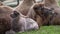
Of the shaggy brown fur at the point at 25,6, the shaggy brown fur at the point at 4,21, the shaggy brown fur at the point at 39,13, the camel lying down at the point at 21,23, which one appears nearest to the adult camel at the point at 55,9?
the shaggy brown fur at the point at 39,13

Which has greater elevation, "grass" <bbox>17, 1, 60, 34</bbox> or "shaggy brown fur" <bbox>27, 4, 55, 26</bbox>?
"shaggy brown fur" <bbox>27, 4, 55, 26</bbox>

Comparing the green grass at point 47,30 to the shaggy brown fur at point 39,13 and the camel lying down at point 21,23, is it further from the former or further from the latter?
the shaggy brown fur at point 39,13

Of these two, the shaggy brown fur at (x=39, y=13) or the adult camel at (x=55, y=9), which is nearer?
the shaggy brown fur at (x=39, y=13)

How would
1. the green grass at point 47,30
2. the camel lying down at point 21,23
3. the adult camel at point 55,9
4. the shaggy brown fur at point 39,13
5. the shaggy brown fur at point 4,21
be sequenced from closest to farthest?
the shaggy brown fur at point 4,21
the camel lying down at point 21,23
the green grass at point 47,30
the shaggy brown fur at point 39,13
the adult camel at point 55,9

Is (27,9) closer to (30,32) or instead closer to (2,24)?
(30,32)

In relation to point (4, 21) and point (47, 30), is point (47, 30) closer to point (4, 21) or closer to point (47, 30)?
point (47, 30)

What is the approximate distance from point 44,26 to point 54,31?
938mm

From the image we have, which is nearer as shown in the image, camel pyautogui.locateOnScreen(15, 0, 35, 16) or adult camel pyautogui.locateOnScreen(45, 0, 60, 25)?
adult camel pyautogui.locateOnScreen(45, 0, 60, 25)

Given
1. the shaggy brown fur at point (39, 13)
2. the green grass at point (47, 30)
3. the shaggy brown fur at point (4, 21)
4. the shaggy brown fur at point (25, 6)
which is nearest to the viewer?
the shaggy brown fur at point (4, 21)

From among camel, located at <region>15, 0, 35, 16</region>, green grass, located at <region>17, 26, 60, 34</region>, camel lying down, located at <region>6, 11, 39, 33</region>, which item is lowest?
green grass, located at <region>17, 26, 60, 34</region>

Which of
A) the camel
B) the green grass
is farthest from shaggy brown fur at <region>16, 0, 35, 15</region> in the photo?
the green grass

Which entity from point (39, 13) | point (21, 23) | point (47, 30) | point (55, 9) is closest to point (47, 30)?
point (47, 30)

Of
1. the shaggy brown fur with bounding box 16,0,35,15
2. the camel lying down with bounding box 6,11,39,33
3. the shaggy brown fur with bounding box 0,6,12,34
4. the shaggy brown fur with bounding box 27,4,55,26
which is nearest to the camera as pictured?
the shaggy brown fur with bounding box 0,6,12,34

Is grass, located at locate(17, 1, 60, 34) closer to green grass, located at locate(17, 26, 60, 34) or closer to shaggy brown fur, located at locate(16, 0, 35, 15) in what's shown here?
green grass, located at locate(17, 26, 60, 34)
